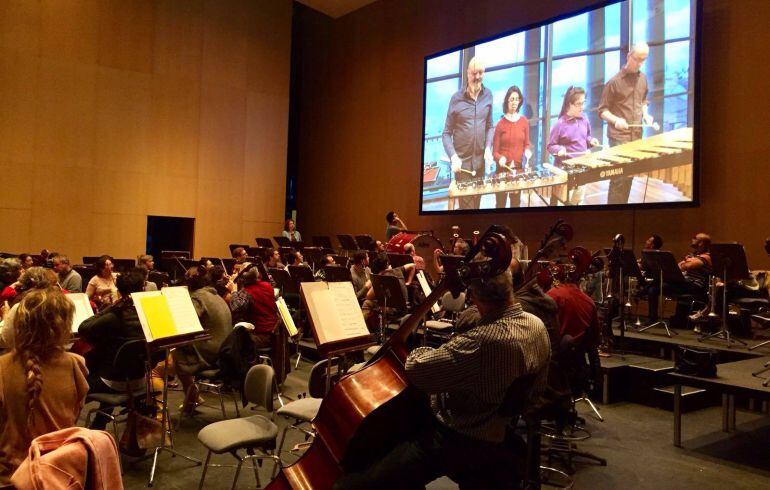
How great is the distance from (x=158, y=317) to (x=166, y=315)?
0.28ft

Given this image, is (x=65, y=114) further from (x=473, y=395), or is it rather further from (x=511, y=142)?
(x=473, y=395)

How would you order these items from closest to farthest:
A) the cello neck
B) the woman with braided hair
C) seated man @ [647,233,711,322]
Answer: the woman with braided hair < the cello neck < seated man @ [647,233,711,322]

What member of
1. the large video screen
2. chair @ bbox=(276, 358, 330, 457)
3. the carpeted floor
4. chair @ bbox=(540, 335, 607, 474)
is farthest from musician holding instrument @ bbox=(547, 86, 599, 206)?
chair @ bbox=(276, 358, 330, 457)

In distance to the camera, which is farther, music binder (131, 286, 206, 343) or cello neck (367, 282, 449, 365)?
music binder (131, 286, 206, 343)

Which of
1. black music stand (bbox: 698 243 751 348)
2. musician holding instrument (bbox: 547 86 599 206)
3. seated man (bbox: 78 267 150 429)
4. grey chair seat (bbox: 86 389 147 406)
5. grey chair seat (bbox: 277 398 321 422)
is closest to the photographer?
grey chair seat (bbox: 277 398 321 422)

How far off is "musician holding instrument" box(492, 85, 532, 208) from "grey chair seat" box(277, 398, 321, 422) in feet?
25.4

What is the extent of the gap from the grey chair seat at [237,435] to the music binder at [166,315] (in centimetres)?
95

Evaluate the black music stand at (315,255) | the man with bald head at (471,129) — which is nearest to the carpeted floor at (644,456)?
the black music stand at (315,255)

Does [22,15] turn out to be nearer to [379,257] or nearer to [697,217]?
[379,257]

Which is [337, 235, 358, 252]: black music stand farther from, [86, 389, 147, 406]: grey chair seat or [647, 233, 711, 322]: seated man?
[86, 389, 147, 406]: grey chair seat

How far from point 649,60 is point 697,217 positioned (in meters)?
2.37

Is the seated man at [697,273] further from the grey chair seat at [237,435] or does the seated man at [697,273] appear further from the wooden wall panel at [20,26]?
the wooden wall panel at [20,26]

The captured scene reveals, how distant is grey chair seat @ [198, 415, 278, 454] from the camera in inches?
125

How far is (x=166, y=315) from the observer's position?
4230 millimetres
